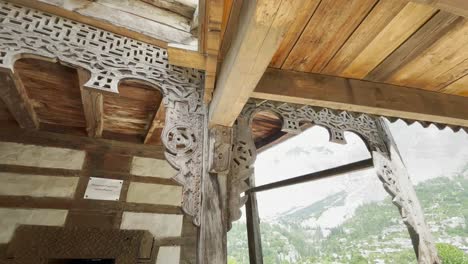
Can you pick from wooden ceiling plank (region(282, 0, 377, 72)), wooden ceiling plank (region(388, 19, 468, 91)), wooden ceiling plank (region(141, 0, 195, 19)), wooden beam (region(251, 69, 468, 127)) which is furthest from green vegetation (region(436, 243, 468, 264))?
wooden ceiling plank (region(141, 0, 195, 19))

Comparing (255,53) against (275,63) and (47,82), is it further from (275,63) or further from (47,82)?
(47,82)

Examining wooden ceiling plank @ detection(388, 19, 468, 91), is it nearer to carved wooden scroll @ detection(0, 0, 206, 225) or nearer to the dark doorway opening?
carved wooden scroll @ detection(0, 0, 206, 225)

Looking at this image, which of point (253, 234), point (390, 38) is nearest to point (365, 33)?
point (390, 38)

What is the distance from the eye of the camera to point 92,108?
214cm

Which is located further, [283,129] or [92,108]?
[92,108]

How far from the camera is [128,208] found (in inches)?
108

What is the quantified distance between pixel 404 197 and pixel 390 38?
6.73 feet

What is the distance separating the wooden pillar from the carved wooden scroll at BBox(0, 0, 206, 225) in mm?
2180

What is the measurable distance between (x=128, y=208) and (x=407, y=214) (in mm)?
3212

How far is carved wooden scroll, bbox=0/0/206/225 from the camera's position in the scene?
4.12 ft

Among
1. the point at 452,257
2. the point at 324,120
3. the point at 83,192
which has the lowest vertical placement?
the point at 452,257

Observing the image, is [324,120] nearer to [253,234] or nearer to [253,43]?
[253,43]

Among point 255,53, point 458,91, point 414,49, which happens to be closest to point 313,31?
point 255,53

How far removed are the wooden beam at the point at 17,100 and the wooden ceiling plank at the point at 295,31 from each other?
163 cm
